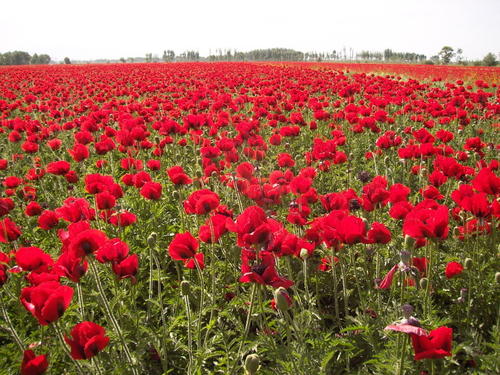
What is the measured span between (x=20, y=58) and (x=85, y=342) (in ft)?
425

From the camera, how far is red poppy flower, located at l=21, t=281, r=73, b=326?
4.58 feet

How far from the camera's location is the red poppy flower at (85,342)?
4.65 feet

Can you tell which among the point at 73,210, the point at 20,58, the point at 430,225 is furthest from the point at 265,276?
the point at 20,58

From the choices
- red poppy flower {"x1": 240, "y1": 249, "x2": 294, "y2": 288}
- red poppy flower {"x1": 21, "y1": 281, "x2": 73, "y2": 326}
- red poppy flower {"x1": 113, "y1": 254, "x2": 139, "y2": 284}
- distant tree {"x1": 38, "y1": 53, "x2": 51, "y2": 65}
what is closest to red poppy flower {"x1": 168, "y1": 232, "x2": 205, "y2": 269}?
red poppy flower {"x1": 113, "y1": 254, "x2": 139, "y2": 284}

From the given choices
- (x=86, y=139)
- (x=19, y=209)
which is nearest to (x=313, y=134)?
(x=86, y=139)

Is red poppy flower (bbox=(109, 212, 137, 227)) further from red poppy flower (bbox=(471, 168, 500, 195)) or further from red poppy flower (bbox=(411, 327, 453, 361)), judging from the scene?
red poppy flower (bbox=(471, 168, 500, 195))

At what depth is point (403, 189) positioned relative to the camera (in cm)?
240

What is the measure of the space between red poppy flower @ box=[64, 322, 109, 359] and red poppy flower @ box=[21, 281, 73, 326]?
10cm

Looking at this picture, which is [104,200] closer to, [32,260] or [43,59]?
[32,260]

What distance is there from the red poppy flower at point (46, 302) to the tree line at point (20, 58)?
119065mm

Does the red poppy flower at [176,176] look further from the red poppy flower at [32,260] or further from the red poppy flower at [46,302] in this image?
the red poppy flower at [46,302]

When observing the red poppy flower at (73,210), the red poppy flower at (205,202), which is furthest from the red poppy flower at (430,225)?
the red poppy flower at (73,210)

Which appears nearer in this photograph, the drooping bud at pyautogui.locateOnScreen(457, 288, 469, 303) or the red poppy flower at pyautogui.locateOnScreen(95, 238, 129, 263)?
the red poppy flower at pyautogui.locateOnScreen(95, 238, 129, 263)

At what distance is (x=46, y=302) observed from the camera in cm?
139
